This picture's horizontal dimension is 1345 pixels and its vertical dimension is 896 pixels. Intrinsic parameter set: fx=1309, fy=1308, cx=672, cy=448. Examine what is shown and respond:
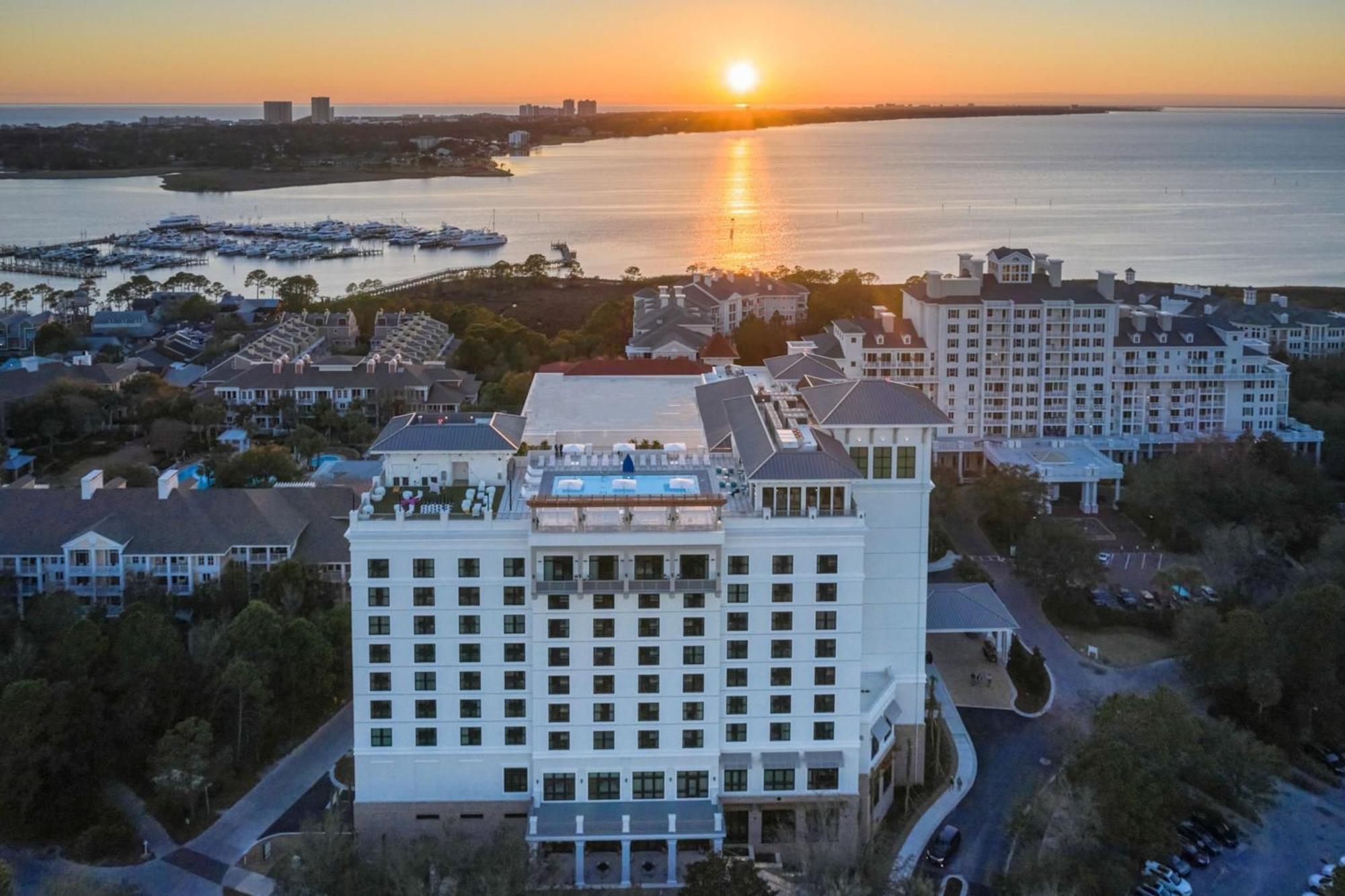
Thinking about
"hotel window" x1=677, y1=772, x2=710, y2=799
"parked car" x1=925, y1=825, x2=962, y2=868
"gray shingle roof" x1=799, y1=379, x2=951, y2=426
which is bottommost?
"parked car" x1=925, y1=825, x2=962, y2=868

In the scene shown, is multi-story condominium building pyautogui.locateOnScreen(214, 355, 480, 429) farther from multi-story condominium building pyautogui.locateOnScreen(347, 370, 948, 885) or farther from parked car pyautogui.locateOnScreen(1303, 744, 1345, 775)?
parked car pyautogui.locateOnScreen(1303, 744, 1345, 775)

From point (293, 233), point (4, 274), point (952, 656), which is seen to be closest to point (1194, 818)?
point (952, 656)

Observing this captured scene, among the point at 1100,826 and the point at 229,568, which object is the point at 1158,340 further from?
the point at 229,568

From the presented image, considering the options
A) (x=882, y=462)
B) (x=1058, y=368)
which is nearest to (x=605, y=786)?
(x=882, y=462)

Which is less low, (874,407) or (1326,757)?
(874,407)

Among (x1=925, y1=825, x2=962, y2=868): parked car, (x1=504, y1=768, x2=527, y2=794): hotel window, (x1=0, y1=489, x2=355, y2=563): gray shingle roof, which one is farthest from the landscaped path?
(x1=925, y1=825, x2=962, y2=868): parked car

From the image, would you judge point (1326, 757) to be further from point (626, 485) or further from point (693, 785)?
point (626, 485)
